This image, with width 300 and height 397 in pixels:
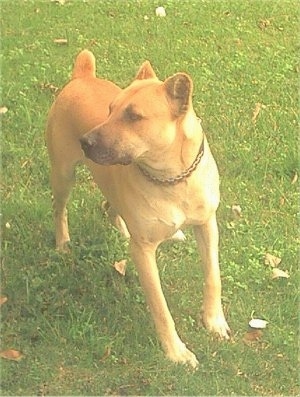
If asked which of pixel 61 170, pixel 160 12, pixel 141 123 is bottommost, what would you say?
pixel 160 12

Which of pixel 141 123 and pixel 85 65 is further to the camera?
pixel 85 65

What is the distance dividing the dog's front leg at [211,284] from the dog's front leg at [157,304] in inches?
8.4

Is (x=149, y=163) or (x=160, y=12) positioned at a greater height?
(x=149, y=163)

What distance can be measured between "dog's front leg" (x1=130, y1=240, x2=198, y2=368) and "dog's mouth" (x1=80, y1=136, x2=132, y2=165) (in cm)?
49

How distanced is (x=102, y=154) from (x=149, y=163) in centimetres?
25

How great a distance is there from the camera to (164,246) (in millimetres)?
4648

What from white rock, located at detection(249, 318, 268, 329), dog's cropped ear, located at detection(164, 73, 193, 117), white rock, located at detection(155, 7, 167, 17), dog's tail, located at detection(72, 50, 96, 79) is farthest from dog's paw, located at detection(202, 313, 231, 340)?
white rock, located at detection(155, 7, 167, 17)

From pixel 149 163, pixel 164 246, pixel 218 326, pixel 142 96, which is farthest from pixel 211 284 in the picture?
pixel 142 96

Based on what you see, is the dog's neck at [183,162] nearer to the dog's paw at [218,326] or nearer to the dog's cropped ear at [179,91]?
the dog's cropped ear at [179,91]

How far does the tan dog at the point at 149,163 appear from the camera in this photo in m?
3.50

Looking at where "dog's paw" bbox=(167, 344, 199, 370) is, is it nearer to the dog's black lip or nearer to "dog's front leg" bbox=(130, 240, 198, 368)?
"dog's front leg" bbox=(130, 240, 198, 368)

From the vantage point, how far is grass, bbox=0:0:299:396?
3.95 m

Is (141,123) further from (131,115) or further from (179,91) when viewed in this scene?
(179,91)

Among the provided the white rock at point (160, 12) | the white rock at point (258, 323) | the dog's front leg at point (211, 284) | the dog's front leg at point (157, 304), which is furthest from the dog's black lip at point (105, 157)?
the white rock at point (160, 12)
